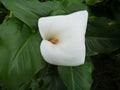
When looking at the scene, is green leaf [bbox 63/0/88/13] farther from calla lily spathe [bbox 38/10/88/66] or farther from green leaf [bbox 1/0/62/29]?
calla lily spathe [bbox 38/10/88/66]

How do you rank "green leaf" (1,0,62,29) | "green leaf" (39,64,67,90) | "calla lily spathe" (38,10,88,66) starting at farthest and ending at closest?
"green leaf" (39,64,67,90), "green leaf" (1,0,62,29), "calla lily spathe" (38,10,88,66)

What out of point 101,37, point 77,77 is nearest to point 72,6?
point 101,37

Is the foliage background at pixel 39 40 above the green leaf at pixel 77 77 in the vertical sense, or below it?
above

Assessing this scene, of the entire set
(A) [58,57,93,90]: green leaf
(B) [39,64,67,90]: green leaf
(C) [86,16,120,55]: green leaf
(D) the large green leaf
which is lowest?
(B) [39,64,67,90]: green leaf

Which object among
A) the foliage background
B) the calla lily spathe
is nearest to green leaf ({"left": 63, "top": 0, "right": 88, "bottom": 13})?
the foliage background

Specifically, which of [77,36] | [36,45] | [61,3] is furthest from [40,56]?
[61,3]

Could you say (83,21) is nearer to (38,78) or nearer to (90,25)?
(90,25)

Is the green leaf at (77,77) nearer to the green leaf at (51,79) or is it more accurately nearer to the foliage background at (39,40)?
the foliage background at (39,40)

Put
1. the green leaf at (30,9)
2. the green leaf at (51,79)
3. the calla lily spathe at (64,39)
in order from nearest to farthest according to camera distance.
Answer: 1. the calla lily spathe at (64,39)
2. the green leaf at (30,9)
3. the green leaf at (51,79)

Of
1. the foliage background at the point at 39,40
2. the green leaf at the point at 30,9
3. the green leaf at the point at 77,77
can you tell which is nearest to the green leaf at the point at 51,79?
the foliage background at the point at 39,40
